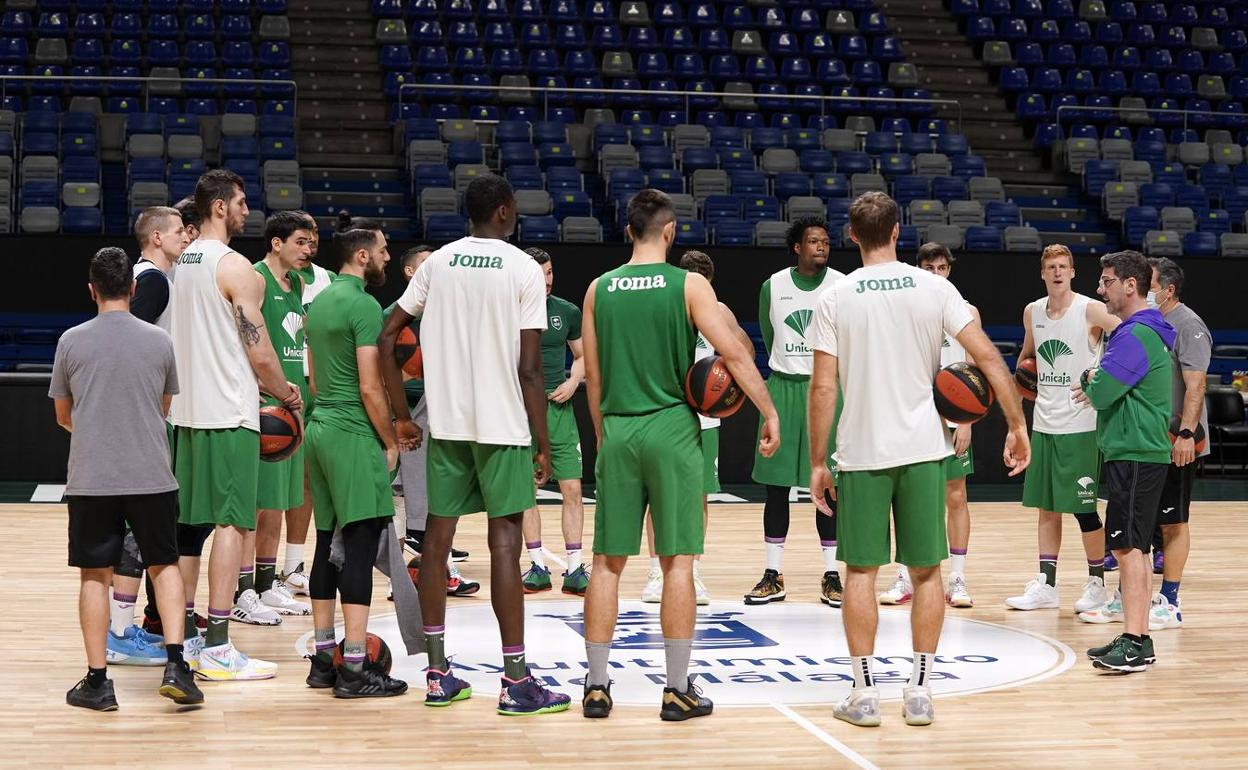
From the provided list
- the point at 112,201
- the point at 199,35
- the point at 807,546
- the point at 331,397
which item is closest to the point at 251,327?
the point at 331,397

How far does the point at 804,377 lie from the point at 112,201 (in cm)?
1065

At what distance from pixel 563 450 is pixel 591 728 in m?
3.11

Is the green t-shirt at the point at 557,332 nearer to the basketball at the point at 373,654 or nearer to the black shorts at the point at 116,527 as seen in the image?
the basketball at the point at 373,654

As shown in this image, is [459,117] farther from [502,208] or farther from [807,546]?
[502,208]

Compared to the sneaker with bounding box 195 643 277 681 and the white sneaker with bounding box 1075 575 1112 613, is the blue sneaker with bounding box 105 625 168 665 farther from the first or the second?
the white sneaker with bounding box 1075 575 1112 613

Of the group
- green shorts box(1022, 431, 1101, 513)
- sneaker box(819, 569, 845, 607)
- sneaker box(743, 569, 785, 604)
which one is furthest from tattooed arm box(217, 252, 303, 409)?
green shorts box(1022, 431, 1101, 513)

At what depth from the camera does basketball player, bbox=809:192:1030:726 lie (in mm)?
5133

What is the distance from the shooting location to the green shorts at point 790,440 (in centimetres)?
758

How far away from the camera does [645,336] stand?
521 cm

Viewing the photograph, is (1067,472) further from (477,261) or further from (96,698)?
(96,698)

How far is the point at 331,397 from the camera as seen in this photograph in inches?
220

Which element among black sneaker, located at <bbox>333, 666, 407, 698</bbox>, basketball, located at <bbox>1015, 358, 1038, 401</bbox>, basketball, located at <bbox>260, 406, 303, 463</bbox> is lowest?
black sneaker, located at <bbox>333, 666, 407, 698</bbox>

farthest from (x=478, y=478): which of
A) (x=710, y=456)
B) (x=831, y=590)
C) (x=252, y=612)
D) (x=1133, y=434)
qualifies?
(x=831, y=590)

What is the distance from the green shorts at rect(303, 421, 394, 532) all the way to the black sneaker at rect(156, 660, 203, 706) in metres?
0.72
